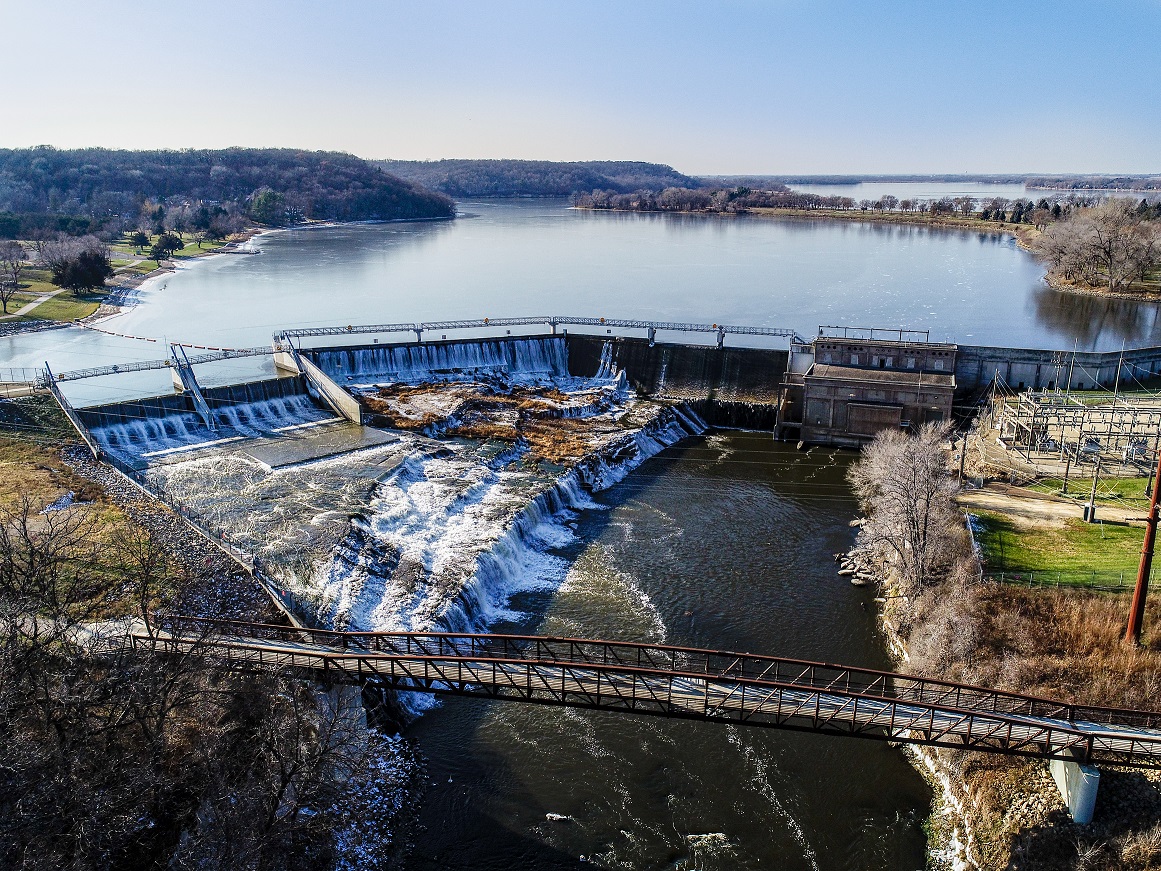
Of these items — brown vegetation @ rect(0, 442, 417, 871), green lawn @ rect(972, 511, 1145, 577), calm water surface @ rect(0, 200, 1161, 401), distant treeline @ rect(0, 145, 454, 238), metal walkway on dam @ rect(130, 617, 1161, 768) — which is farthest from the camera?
distant treeline @ rect(0, 145, 454, 238)

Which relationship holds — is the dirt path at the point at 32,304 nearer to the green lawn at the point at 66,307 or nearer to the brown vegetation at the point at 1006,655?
the green lawn at the point at 66,307

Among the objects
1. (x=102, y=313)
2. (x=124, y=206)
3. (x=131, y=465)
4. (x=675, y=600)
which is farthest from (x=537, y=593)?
(x=124, y=206)

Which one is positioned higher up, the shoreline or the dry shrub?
the shoreline

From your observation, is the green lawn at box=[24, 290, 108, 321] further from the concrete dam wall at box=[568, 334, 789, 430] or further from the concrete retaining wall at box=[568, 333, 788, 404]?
the concrete retaining wall at box=[568, 333, 788, 404]

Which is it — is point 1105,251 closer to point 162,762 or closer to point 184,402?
→ point 184,402

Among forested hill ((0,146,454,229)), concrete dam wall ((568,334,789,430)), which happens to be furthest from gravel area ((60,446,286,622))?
forested hill ((0,146,454,229))

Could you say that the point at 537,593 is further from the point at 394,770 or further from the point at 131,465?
the point at 131,465

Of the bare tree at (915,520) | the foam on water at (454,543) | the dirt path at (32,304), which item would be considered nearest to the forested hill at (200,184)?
the dirt path at (32,304)

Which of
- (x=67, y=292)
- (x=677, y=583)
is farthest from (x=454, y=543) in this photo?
(x=67, y=292)
